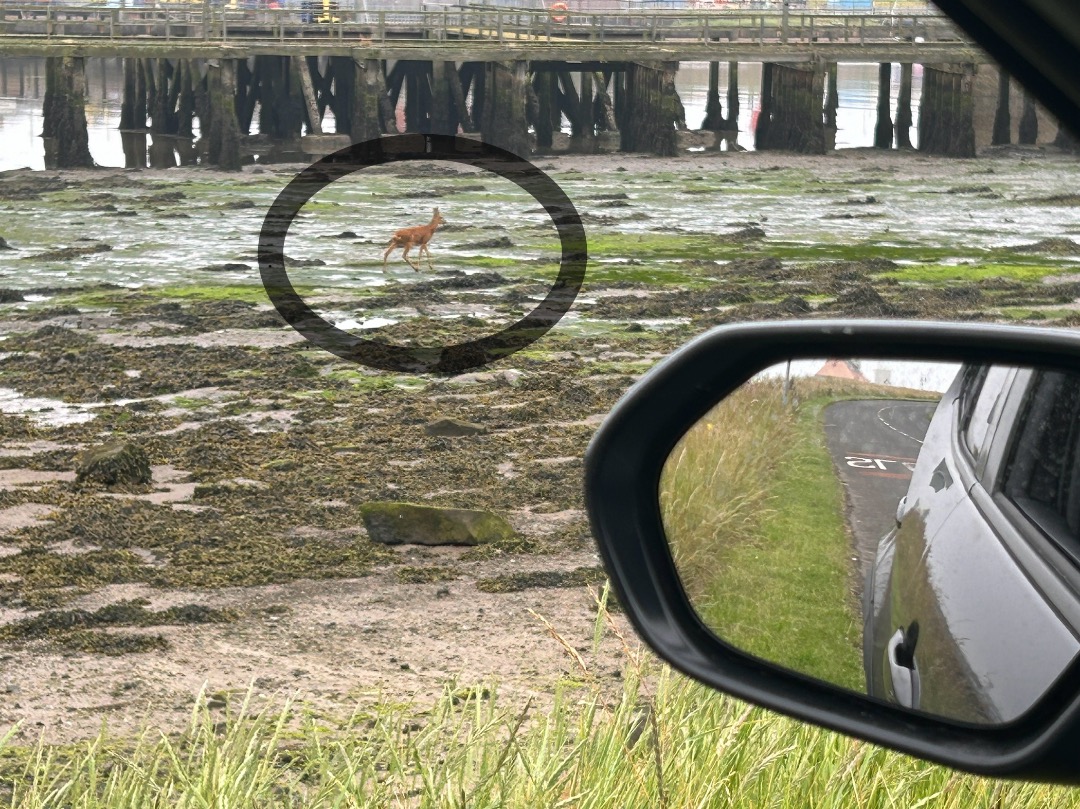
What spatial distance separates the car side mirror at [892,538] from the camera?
4.12ft

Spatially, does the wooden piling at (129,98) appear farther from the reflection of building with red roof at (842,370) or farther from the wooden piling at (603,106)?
the reflection of building with red roof at (842,370)

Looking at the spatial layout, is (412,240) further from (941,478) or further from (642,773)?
(941,478)

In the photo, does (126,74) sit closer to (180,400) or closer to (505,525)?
(180,400)

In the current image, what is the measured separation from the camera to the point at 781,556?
5.93ft

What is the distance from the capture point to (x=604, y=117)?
135 ft

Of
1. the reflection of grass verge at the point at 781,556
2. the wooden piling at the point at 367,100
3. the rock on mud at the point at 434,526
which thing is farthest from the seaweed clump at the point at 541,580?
the wooden piling at the point at 367,100

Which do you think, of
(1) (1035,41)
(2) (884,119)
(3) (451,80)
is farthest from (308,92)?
(1) (1035,41)

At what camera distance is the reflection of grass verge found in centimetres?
153

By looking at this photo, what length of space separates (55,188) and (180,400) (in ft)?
59.2

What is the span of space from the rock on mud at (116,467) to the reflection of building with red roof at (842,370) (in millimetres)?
9379

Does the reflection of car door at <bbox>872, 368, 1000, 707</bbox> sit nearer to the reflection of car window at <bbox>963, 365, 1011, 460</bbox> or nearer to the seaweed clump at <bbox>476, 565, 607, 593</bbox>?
the reflection of car window at <bbox>963, 365, 1011, 460</bbox>

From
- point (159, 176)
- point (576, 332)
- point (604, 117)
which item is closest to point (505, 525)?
point (576, 332)

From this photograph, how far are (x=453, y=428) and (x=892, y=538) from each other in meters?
10.8

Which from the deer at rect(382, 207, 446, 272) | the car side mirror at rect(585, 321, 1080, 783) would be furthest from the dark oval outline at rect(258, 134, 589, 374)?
the car side mirror at rect(585, 321, 1080, 783)
